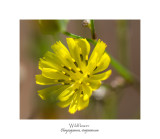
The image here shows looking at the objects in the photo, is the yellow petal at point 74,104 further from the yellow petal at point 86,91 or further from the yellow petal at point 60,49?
the yellow petal at point 60,49

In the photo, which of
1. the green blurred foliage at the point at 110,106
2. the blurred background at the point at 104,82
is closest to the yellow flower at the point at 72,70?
the blurred background at the point at 104,82

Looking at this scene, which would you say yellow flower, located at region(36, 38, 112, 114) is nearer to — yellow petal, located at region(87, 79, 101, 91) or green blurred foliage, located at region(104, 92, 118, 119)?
yellow petal, located at region(87, 79, 101, 91)

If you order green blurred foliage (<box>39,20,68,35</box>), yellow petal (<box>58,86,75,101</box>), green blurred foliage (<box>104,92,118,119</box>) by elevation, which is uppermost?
green blurred foliage (<box>39,20,68,35</box>)

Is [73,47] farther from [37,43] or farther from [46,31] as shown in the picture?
[37,43]

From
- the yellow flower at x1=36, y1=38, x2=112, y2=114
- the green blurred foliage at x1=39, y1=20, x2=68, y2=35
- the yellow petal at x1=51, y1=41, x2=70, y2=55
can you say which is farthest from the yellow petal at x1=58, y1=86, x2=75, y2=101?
the green blurred foliage at x1=39, y1=20, x2=68, y2=35

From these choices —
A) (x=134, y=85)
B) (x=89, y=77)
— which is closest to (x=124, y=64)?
(x=134, y=85)
